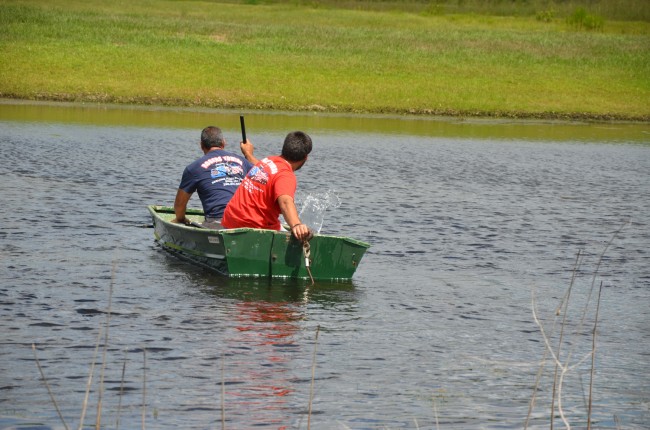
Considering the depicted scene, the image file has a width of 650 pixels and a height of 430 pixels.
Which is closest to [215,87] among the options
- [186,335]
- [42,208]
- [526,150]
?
[526,150]

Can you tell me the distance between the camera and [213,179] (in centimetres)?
1452

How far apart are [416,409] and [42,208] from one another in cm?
1105

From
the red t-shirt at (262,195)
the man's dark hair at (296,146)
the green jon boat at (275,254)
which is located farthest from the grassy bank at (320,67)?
the man's dark hair at (296,146)

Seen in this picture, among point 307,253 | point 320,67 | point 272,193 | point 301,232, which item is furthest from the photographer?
point 320,67

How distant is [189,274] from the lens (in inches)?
541

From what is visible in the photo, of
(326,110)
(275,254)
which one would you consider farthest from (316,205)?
(326,110)

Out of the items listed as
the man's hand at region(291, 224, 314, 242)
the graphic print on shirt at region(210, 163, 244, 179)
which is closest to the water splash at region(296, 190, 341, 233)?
the graphic print on shirt at region(210, 163, 244, 179)

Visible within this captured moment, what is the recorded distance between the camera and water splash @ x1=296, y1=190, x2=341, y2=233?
18298 mm

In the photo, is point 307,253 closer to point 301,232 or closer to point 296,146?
point 301,232

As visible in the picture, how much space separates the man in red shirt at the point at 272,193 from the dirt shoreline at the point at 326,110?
26520 mm

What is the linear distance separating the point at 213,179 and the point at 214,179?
0.01 metres

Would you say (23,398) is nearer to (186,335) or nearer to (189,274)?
(186,335)

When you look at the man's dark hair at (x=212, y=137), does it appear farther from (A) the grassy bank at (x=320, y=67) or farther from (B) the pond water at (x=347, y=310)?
(A) the grassy bank at (x=320, y=67)

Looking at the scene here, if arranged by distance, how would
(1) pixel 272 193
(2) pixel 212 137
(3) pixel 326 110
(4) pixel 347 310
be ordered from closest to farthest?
(4) pixel 347 310 → (1) pixel 272 193 → (2) pixel 212 137 → (3) pixel 326 110
